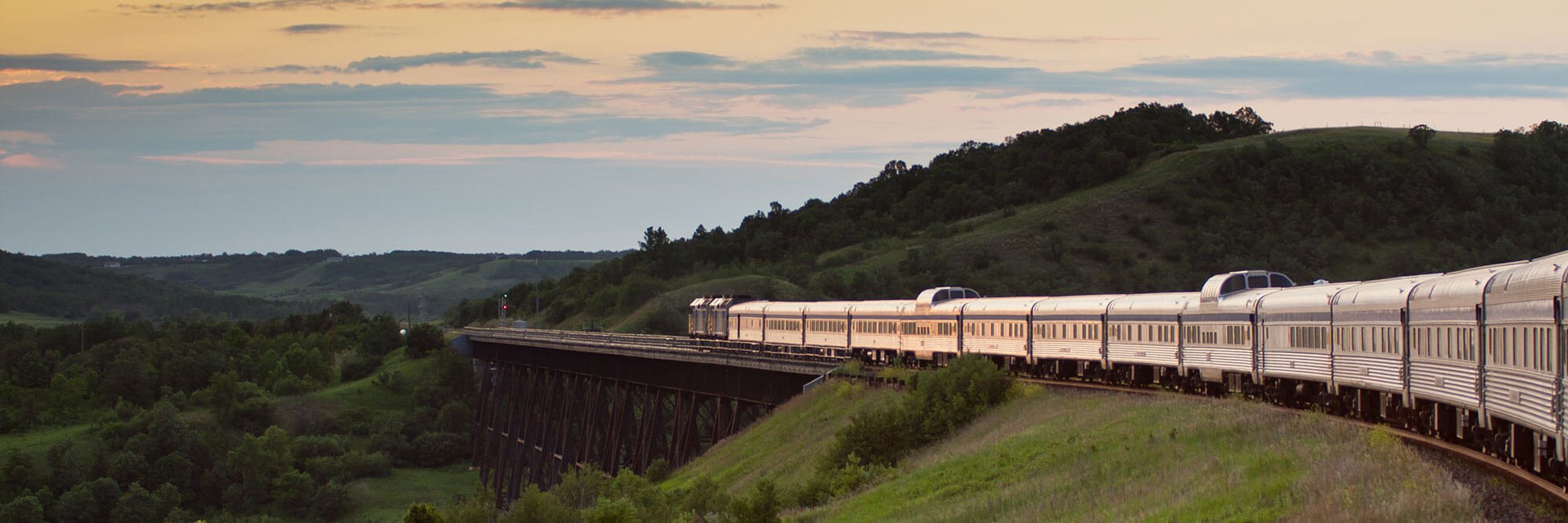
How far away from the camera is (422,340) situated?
12300 cm

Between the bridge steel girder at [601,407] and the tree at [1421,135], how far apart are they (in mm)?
76539

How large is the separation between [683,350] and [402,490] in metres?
38.3

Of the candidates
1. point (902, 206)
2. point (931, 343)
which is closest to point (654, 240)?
point (902, 206)

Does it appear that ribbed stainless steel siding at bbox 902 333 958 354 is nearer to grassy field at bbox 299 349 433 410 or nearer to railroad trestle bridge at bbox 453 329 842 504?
railroad trestle bridge at bbox 453 329 842 504

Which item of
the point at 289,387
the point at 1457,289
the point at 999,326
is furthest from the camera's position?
the point at 289,387

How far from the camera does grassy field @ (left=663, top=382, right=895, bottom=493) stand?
131 feet

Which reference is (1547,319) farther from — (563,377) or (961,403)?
(563,377)

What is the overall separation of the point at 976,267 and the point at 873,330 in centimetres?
6106

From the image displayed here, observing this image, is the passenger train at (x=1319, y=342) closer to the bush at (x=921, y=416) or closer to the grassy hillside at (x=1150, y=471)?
the grassy hillside at (x=1150, y=471)

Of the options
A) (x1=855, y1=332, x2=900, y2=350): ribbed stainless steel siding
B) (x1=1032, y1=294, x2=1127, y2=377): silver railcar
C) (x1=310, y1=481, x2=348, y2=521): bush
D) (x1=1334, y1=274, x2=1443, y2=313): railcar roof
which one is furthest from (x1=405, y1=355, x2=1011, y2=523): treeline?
(x1=310, y1=481, x2=348, y2=521): bush

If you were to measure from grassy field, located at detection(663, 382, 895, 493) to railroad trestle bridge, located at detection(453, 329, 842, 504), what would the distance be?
2466 millimetres

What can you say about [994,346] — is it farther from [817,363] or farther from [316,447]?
[316,447]

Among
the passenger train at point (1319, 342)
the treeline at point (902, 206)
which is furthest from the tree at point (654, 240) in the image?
the passenger train at point (1319, 342)

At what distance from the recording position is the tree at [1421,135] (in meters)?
138
